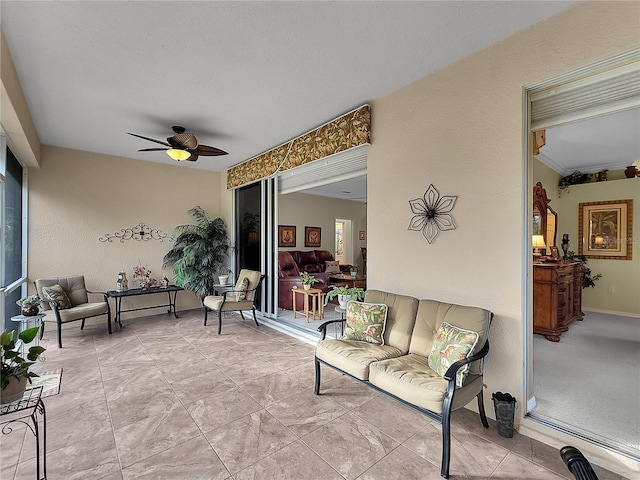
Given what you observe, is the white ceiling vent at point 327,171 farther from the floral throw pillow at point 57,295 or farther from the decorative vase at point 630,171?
the decorative vase at point 630,171

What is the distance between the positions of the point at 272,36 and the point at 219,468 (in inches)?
112

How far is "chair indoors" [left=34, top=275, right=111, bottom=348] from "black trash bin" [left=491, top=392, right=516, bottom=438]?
15.7ft

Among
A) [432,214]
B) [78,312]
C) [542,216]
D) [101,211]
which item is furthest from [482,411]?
[101,211]

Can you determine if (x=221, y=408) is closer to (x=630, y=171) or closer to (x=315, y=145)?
(x=315, y=145)

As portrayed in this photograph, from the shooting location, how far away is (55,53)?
234 centimetres

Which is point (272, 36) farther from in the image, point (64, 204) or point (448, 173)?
point (64, 204)

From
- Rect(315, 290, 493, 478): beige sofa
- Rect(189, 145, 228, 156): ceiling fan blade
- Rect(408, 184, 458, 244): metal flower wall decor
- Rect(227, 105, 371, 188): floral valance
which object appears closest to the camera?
Rect(315, 290, 493, 478): beige sofa

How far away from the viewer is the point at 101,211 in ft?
16.4

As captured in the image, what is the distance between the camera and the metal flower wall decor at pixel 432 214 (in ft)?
8.46

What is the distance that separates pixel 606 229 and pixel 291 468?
6.59 meters

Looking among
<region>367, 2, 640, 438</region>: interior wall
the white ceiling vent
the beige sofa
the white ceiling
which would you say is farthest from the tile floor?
the white ceiling

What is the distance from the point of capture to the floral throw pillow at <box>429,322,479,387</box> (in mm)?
2000

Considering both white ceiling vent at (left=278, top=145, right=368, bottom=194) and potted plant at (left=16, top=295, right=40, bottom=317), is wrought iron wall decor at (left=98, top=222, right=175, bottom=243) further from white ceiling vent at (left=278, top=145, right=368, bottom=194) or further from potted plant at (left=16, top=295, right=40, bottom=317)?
white ceiling vent at (left=278, top=145, right=368, bottom=194)

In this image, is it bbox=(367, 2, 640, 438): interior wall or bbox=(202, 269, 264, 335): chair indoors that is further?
bbox=(202, 269, 264, 335): chair indoors
